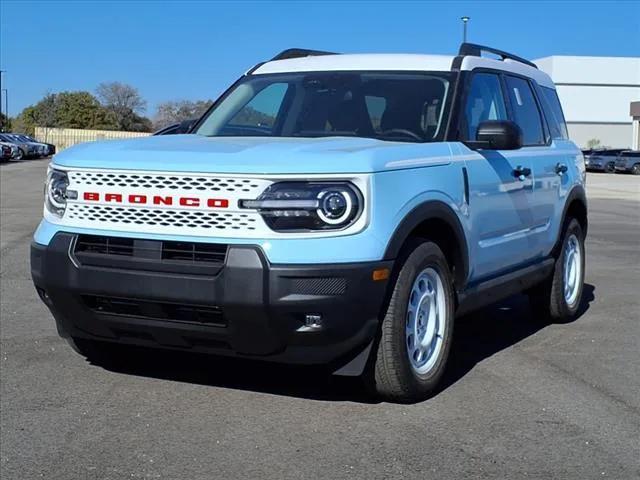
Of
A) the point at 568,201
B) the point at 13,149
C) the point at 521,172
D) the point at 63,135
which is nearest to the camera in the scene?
the point at 521,172

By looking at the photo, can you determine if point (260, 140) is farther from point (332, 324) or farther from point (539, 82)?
point (539, 82)

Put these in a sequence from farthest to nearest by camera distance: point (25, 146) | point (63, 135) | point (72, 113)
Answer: point (72, 113) < point (63, 135) < point (25, 146)

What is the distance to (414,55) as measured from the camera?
6.12 m

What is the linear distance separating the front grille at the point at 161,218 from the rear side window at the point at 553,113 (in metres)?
3.76

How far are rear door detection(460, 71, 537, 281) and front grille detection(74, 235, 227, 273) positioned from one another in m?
1.78

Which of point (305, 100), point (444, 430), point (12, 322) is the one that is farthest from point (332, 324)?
point (12, 322)

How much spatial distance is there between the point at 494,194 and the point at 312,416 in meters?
1.93

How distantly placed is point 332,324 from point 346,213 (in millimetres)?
540

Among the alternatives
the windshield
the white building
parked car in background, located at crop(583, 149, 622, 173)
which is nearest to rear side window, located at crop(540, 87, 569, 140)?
the windshield

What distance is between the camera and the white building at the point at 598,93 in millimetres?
79812

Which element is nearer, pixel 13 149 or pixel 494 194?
pixel 494 194

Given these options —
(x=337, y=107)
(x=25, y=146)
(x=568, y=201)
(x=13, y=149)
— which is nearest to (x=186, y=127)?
(x=337, y=107)

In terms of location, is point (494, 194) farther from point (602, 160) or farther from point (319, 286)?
point (602, 160)

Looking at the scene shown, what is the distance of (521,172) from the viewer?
6086 millimetres
